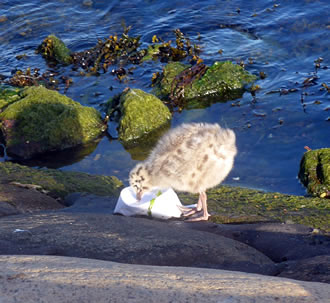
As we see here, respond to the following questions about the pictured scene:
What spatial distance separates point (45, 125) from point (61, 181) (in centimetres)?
283

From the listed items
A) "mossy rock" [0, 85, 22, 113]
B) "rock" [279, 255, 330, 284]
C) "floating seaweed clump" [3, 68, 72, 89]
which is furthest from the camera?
"floating seaweed clump" [3, 68, 72, 89]

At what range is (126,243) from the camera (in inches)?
193

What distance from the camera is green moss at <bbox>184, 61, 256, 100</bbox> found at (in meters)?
11.6

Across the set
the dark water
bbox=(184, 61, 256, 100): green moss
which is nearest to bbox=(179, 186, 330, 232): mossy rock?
the dark water

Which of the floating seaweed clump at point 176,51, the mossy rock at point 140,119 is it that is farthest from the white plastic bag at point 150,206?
the floating seaweed clump at point 176,51

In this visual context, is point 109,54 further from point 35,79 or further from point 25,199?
point 25,199

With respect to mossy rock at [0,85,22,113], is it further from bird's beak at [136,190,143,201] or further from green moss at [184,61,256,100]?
bird's beak at [136,190,143,201]

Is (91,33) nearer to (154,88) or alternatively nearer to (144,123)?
(154,88)

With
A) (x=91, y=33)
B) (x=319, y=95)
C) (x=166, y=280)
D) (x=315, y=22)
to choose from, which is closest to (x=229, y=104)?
(x=319, y=95)

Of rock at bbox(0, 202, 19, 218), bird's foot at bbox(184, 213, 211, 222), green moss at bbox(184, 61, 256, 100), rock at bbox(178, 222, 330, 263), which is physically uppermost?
rock at bbox(0, 202, 19, 218)

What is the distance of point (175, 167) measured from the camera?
6.32 m

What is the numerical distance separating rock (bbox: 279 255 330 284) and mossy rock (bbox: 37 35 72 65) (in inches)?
414

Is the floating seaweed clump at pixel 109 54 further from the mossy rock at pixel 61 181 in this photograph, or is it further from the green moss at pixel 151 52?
the mossy rock at pixel 61 181

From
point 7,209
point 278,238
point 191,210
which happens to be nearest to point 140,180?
point 191,210
